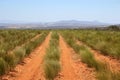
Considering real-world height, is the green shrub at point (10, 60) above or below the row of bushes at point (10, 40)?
above

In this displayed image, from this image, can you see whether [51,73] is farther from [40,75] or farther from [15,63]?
[15,63]

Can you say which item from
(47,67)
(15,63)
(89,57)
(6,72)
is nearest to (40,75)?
(47,67)

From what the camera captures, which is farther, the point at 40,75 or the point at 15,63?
the point at 15,63

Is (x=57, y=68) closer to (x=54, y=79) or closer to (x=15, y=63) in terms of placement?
(x=54, y=79)

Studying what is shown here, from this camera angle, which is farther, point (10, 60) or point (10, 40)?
point (10, 40)

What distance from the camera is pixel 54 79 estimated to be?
10125 millimetres

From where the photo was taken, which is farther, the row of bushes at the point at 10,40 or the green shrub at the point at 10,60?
the row of bushes at the point at 10,40

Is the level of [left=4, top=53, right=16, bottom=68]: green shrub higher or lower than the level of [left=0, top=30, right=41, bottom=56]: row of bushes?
higher

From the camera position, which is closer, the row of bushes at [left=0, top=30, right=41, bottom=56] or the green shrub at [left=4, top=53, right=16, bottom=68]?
the green shrub at [left=4, top=53, right=16, bottom=68]

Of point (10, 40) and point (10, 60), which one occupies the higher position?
point (10, 60)

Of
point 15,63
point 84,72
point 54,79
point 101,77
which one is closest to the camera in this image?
point 101,77

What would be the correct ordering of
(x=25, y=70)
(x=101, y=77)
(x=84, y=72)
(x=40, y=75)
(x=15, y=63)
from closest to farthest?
(x=101, y=77) < (x=40, y=75) < (x=84, y=72) < (x=25, y=70) < (x=15, y=63)

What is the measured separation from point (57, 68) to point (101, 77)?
3486mm

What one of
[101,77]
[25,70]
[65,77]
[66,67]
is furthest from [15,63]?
[101,77]
